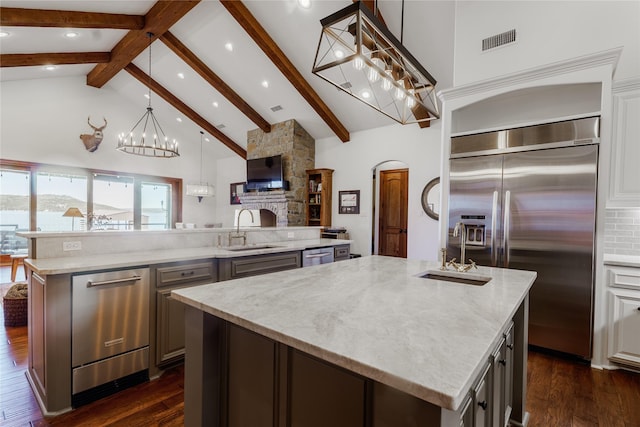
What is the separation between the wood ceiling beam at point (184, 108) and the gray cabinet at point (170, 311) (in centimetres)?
613

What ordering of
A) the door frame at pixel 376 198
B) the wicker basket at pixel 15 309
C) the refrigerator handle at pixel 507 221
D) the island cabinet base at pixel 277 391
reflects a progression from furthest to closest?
the door frame at pixel 376 198, the wicker basket at pixel 15 309, the refrigerator handle at pixel 507 221, the island cabinet base at pixel 277 391

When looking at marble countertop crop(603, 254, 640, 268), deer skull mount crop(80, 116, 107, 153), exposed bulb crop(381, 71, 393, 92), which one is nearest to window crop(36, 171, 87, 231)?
deer skull mount crop(80, 116, 107, 153)

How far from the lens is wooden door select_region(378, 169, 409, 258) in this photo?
6.56m

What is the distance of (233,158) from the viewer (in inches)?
364

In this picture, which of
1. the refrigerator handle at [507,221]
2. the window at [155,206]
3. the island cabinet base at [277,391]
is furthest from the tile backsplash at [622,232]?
the window at [155,206]

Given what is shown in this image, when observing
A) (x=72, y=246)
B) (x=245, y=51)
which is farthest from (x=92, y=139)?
(x=72, y=246)

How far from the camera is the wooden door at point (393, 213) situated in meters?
6.56

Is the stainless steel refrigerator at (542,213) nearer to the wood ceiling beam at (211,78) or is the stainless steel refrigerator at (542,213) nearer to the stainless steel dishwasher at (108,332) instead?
the stainless steel dishwasher at (108,332)

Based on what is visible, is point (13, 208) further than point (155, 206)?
No

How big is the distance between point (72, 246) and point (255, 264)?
1454 mm

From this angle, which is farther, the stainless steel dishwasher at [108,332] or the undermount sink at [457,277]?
the stainless steel dishwasher at [108,332]

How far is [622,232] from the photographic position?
286 cm

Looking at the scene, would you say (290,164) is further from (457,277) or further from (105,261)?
(457,277)

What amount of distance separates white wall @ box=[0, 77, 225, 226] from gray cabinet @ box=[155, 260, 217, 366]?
611cm
